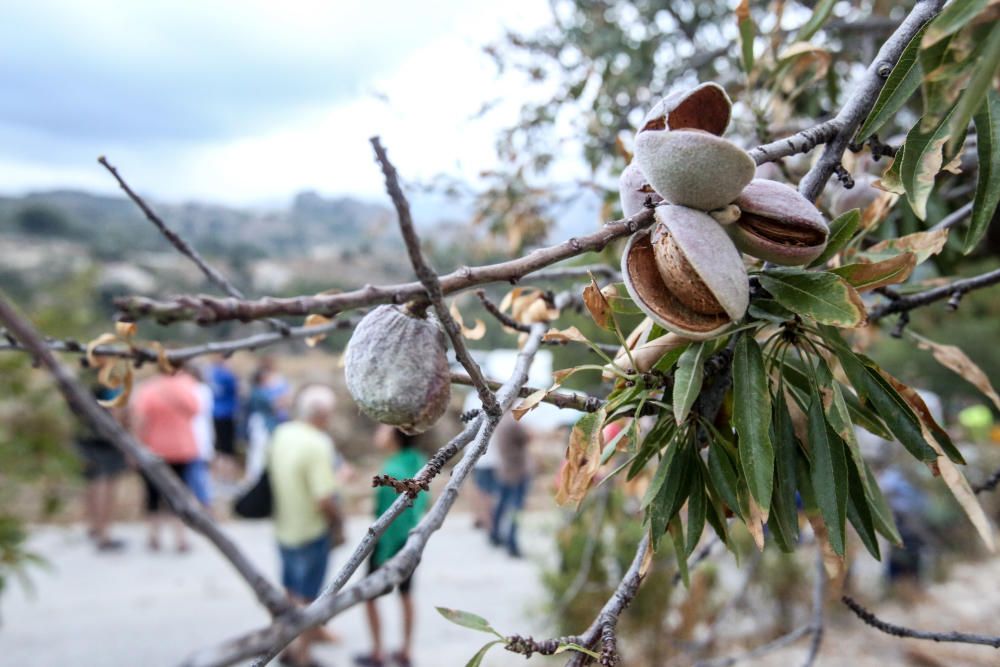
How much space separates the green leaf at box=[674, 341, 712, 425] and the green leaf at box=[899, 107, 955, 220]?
341mm

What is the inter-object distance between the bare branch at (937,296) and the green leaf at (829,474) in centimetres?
43

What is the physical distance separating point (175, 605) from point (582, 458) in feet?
18.9

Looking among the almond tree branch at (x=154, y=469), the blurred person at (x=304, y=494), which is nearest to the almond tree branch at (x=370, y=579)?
the almond tree branch at (x=154, y=469)

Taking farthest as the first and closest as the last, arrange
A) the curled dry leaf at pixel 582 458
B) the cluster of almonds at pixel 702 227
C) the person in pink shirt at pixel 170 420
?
the person in pink shirt at pixel 170 420 → the curled dry leaf at pixel 582 458 → the cluster of almonds at pixel 702 227

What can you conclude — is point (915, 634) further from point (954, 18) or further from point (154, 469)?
point (154, 469)

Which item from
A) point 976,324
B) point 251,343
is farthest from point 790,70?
point 976,324

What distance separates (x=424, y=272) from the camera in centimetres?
69

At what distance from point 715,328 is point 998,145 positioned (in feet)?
1.45

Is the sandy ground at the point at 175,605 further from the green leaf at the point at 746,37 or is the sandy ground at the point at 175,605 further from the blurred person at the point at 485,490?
the green leaf at the point at 746,37

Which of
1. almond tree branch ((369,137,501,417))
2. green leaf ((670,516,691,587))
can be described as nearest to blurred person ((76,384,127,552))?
green leaf ((670,516,691,587))

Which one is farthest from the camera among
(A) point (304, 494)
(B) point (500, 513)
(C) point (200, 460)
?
(B) point (500, 513)

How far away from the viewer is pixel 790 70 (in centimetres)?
162

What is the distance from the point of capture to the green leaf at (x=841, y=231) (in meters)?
1.10

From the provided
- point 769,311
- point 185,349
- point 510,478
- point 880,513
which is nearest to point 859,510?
point 880,513
